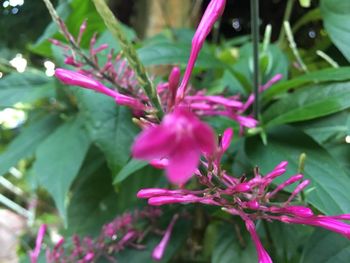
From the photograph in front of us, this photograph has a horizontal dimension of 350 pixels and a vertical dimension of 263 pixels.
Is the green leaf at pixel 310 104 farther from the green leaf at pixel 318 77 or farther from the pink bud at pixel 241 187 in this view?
the pink bud at pixel 241 187

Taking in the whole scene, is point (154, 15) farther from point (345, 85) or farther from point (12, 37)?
point (345, 85)

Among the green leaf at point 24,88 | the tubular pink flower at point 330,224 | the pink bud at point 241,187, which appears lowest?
the tubular pink flower at point 330,224

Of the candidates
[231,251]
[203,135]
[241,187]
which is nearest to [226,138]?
[241,187]

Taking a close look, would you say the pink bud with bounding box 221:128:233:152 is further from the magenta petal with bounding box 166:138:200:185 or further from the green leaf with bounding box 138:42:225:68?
the green leaf with bounding box 138:42:225:68

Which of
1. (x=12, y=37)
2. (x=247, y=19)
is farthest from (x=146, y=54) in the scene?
(x=247, y=19)

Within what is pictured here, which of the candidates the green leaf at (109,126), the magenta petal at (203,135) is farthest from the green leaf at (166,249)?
the magenta petal at (203,135)

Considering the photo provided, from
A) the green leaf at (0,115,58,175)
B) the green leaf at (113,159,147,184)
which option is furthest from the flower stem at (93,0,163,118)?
the green leaf at (0,115,58,175)

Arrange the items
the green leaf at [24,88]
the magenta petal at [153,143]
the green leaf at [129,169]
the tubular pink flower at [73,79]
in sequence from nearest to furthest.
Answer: the magenta petal at [153,143] → the tubular pink flower at [73,79] → the green leaf at [129,169] → the green leaf at [24,88]
